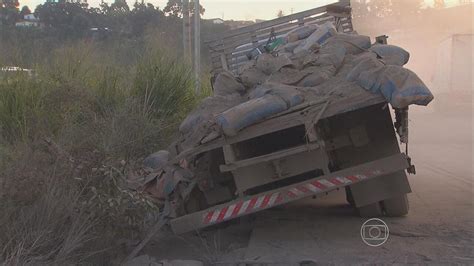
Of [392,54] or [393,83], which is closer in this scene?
[393,83]

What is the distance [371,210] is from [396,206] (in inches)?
11.1

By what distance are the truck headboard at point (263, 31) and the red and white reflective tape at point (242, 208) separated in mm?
4654

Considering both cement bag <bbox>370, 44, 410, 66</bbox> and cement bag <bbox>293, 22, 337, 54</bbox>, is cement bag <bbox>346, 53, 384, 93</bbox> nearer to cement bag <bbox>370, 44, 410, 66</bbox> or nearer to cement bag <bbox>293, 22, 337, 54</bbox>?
cement bag <bbox>370, 44, 410, 66</bbox>

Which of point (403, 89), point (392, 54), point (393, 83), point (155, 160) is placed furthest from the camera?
point (155, 160)

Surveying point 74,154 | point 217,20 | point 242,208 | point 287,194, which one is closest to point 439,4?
point 217,20

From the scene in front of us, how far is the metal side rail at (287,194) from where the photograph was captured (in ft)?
17.4

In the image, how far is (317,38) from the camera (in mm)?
7227

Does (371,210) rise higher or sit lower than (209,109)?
lower

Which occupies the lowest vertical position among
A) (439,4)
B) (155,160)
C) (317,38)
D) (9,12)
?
(439,4)

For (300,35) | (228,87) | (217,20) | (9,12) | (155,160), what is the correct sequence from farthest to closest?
(217,20), (9,12), (300,35), (155,160), (228,87)

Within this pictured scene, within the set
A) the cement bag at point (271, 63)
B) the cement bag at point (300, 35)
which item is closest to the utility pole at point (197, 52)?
the cement bag at point (300, 35)

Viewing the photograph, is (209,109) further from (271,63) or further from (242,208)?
(242,208)

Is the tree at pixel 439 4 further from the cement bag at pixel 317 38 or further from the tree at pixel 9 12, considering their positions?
the cement bag at pixel 317 38

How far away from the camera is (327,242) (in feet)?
18.6
